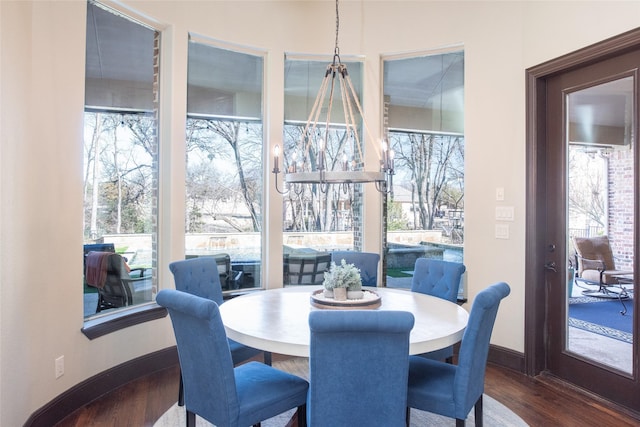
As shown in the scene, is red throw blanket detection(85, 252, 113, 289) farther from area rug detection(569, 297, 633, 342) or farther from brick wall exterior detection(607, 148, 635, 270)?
brick wall exterior detection(607, 148, 635, 270)

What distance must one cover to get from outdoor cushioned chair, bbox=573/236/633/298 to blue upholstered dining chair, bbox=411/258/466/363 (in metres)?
0.97

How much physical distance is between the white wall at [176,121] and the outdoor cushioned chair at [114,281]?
20cm

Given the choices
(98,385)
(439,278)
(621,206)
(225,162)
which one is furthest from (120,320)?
(621,206)

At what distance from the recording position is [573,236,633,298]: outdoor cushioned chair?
9.37ft

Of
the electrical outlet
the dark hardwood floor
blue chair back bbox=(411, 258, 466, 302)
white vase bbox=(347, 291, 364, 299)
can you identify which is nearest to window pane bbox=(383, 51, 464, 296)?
blue chair back bbox=(411, 258, 466, 302)

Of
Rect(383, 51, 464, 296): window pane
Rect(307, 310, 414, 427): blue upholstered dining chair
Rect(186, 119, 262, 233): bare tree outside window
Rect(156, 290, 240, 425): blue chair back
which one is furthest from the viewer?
Rect(383, 51, 464, 296): window pane

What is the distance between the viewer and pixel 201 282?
2.88m

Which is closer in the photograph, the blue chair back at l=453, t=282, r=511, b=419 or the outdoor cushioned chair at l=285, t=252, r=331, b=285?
the blue chair back at l=453, t=282, r=511, b=419

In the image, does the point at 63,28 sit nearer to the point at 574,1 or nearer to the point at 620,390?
the point at 574,1

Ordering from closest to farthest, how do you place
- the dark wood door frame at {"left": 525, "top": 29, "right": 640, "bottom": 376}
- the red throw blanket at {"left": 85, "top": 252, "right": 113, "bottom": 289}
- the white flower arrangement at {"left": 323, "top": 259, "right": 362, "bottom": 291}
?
the white flower arrangement at {"left": 323, "top": 259, "right": 362, "bottom": 291}
the red throw blanket at {"left": 85, "top": 252, "right": 113, "bottom": 289}
the dark wood door frame at {"left": 525, "top": 29, "right": 640, "bottom": 376}

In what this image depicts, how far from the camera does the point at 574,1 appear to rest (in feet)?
9.62

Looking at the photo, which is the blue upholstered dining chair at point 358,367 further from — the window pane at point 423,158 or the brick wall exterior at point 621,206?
the window pane at point 423,158

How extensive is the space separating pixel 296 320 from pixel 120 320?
5.31 ft

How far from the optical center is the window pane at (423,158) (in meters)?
3.94
